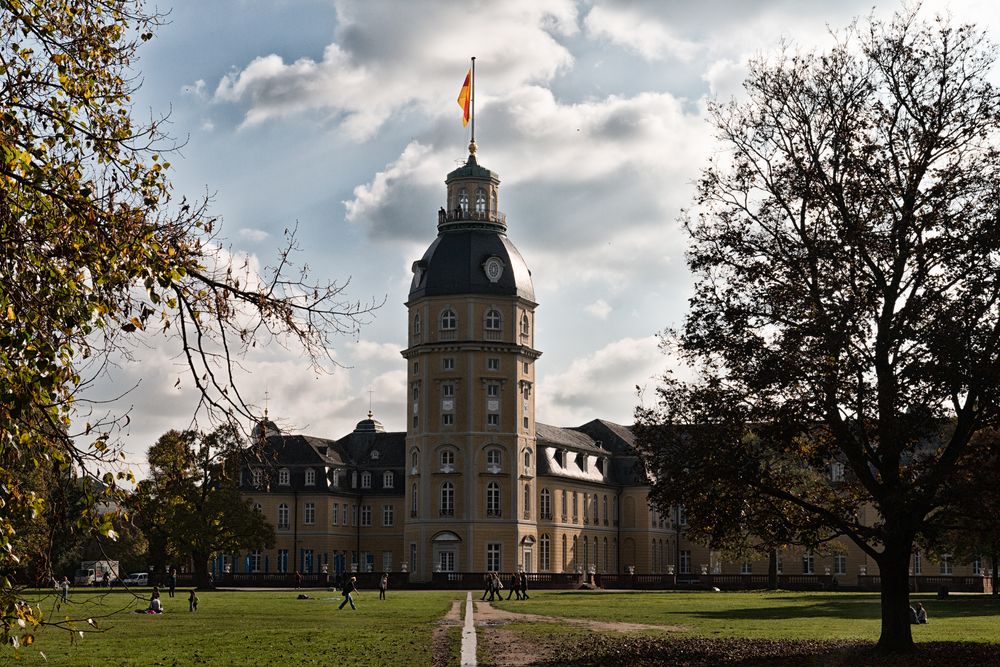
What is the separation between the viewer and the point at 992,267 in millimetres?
25453

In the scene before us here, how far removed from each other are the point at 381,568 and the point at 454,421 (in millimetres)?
19276

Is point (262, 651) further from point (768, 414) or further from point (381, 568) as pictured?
point (381, 568)

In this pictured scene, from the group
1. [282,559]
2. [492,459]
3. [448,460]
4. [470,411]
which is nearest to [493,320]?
[470,411]

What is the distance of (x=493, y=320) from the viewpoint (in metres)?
94.2

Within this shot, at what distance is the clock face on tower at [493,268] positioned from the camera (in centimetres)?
9425

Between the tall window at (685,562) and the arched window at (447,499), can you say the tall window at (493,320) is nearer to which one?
the arched window at (447,499)

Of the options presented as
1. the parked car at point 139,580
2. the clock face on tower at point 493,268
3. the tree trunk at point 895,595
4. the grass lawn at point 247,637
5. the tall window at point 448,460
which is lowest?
the parked car at point 139,580

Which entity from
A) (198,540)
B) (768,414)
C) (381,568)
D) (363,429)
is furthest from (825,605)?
(363,429)

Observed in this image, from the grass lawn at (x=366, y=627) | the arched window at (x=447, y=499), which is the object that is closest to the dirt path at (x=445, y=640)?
the grass lawn at (x=366, y=627)

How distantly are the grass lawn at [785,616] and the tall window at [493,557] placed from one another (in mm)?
33387

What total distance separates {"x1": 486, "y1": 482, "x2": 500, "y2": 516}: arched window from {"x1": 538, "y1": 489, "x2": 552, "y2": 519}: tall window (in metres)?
6.98

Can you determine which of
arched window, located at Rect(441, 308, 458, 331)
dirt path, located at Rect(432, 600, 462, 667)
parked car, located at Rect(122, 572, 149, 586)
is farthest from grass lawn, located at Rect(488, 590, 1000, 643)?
parked car, located at Rect(122, 572, 149, 586)

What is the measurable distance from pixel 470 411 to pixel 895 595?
66909mm

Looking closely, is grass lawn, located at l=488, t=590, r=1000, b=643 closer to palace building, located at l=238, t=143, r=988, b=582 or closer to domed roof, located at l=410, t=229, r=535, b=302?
palace building, located at l=238, t=143, r=988, b=582
